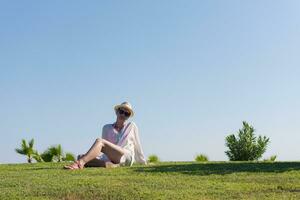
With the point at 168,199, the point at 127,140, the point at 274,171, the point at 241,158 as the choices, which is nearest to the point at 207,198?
the point at 168,199

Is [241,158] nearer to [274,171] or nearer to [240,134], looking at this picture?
[240,134]

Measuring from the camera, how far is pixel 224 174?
12.9 m

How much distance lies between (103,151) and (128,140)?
2.97 feet

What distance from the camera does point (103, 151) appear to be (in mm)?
14297

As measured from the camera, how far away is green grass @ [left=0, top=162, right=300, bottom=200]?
9.84m

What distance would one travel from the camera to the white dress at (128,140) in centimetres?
1485

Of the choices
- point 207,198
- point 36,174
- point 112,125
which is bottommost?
point 207,198

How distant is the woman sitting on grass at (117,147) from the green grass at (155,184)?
1.99 feet

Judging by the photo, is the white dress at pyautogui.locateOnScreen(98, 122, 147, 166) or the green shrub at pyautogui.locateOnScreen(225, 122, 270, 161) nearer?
the white dress at pyautogui.locateOnScreen(98, 122, 147, 166)

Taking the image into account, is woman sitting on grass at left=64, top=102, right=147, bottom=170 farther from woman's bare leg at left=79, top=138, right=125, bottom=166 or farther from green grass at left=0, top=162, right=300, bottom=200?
green grass at left=0, top=162, right=300, bottom=200

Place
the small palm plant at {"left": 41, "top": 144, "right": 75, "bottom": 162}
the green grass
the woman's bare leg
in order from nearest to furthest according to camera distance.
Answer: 1. the green grass
2. the woman's bare leg
3. the small palm plant at {"left": 41, "top": 144, "right": 75, "bottom": 162}

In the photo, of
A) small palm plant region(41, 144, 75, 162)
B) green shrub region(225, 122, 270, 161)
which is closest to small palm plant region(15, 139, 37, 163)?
small palm plant region(41, 144, 75, 162)

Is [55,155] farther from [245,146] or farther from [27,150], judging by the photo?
[245,146]

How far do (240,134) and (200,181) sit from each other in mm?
15298
